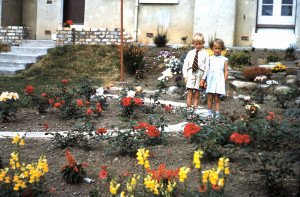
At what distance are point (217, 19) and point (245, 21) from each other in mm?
960

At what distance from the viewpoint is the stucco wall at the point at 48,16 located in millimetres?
12227

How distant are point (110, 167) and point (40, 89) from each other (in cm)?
471

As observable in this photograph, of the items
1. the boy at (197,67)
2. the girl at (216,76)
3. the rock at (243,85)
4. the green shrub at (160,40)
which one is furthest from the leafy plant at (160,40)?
the girl at (216,76)

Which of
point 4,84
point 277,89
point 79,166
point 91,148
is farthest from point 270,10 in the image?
point 79,166

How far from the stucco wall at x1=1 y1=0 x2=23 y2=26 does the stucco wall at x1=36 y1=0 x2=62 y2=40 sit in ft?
3.21

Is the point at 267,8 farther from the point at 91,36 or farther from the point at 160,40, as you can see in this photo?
the point at 91,36

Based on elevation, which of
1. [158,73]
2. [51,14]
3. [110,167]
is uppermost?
[51,14]

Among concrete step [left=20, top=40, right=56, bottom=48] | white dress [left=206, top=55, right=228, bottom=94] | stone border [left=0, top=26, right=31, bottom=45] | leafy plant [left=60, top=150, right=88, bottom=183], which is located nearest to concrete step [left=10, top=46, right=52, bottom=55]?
concrete step [left=20, top=40, right=56, bottom=48]

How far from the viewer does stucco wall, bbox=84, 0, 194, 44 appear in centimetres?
1110

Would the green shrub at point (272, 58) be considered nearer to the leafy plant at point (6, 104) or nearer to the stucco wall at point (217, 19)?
the stucco wall at point (217, 19)

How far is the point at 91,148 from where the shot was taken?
11.4 ft

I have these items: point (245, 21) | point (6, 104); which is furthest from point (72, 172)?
point (245, 21)

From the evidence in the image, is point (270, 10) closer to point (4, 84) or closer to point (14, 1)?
point (4, 84)

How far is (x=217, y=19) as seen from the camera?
1041 centimetres
